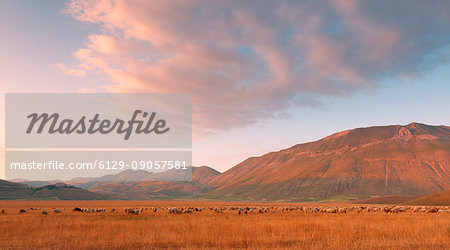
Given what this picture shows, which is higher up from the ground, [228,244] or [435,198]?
[228,244]

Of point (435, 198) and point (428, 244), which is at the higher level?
point (428, 244)

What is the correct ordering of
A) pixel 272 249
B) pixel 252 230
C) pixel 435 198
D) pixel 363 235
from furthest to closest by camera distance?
pixel 435 198 < pixel 252 230 < pixel 363 235 < pixel 272 249

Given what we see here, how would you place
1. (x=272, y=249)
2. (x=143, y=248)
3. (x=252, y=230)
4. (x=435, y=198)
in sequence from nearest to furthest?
(x=272, y=249) < (x=143, y=248) < (x=252, y=230) < (x=435, y=198)

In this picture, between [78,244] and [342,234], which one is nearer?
[78,244]

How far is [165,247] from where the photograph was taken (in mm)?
15633

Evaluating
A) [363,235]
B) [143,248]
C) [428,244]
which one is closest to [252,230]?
[363,235]

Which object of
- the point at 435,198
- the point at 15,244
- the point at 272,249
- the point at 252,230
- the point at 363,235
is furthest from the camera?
the point at 435,198

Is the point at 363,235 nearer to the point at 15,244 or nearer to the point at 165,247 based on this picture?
the point at 165,247

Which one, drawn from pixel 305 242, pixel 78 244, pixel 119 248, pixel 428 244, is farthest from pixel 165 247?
pixel 428 244

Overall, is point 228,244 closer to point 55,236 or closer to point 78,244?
point 78,244

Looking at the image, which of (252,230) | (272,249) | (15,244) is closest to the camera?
(272,249)

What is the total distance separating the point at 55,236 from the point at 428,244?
66.9 feet

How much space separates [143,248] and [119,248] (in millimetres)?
1567

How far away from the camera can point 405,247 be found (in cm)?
1463
